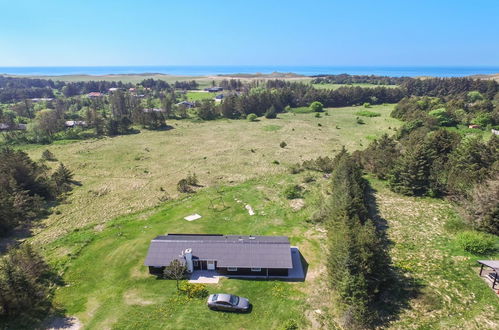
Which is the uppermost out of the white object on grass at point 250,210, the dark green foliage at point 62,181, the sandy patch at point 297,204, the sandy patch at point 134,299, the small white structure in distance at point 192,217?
the dark green foliage at point 62,181

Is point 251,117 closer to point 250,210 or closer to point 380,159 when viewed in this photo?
point 380,159

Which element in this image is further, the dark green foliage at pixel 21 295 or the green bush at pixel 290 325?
the dark green foliage at pixel 21 295

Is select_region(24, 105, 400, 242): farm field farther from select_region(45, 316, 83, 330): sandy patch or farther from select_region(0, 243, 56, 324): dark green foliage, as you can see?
select_region(45, 316, 83, 330): sandy patch

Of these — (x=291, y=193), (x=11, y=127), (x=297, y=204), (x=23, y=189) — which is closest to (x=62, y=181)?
(x=23, y=189)

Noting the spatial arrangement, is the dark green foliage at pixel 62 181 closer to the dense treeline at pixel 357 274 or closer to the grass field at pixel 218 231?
the grass field at pixel 218 231

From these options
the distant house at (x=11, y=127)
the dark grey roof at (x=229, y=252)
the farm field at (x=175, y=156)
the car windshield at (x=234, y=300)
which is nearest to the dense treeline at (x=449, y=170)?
the farm field at (x=175, y=156)

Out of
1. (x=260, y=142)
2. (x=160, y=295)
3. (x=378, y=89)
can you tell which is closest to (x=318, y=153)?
(x=260, y=142)
